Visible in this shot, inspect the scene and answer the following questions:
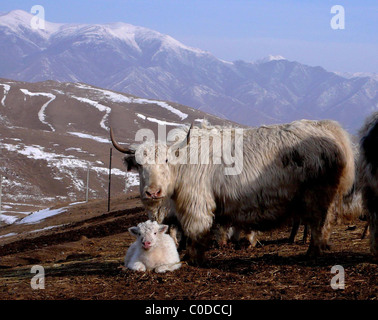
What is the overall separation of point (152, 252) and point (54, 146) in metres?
112

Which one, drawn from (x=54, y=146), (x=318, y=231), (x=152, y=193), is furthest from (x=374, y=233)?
(x=54, y=146)

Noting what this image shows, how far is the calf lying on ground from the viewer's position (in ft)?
28.4

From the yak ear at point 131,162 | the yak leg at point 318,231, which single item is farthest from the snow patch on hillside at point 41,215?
the yak leg at point 318,231

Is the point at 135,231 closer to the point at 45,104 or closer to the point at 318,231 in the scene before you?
the point at 318,231

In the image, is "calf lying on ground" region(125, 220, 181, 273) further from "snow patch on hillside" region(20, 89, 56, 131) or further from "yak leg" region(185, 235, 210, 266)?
"snow patch on hillside" region(20, 89, 56, 131)

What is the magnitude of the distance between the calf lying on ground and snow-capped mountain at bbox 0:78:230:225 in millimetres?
55363

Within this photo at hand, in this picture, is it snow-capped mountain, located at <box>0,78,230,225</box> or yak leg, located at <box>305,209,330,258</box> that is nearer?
yak leg, located at <box>305,209,330,258</box>

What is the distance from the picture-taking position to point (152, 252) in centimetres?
884

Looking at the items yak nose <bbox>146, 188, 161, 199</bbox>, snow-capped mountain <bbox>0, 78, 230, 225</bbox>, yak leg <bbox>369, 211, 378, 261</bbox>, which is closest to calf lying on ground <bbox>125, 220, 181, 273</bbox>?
yak nose <bbox>146, 188, 161, 199</bbox>

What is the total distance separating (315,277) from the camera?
24.4ft

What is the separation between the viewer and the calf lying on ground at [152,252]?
341 inches
